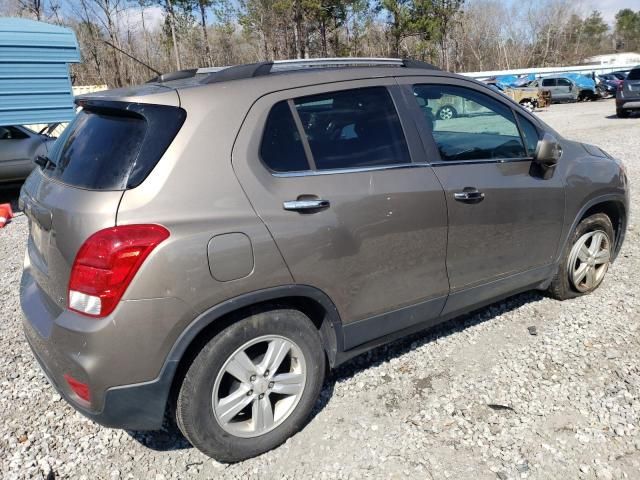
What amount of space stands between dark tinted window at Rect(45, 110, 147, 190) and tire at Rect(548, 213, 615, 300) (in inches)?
123

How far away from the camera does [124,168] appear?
225 cm

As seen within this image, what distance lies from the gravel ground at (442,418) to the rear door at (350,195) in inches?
19.0

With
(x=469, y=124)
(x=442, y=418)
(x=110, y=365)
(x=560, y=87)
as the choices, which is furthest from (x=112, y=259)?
(x=560, y=87)

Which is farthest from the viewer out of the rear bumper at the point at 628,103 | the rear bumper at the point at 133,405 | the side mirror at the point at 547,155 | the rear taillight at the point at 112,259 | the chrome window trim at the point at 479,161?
the rear bumper at the point at 628,103

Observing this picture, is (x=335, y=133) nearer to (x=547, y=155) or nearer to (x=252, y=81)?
(x=252, y=81)

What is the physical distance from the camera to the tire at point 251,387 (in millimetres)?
2361

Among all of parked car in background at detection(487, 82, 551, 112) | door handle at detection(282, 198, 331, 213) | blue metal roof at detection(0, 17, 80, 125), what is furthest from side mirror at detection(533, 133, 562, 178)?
parked car in background at detection(487, 82, 551, 112)

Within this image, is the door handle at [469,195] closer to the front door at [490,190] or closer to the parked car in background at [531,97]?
the front door at [490,190]

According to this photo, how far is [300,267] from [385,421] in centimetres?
105

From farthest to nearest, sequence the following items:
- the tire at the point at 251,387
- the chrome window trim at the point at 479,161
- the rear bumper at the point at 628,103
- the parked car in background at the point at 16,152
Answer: the rear bumper at the point at 628,103 < the parked car in background at the point at 16,152 < the chrome window trim at the point at 479,161 < the tire at the point at 251,387

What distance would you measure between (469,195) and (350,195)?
856 millimetres

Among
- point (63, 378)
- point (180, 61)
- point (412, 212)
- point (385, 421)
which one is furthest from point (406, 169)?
point (180, 61)

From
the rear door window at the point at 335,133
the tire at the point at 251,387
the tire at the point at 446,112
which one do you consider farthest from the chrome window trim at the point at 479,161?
the tire at the point at 251,387

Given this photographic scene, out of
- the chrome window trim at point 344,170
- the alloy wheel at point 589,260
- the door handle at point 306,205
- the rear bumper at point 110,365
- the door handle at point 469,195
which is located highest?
the chrome window trim at point 344,170
